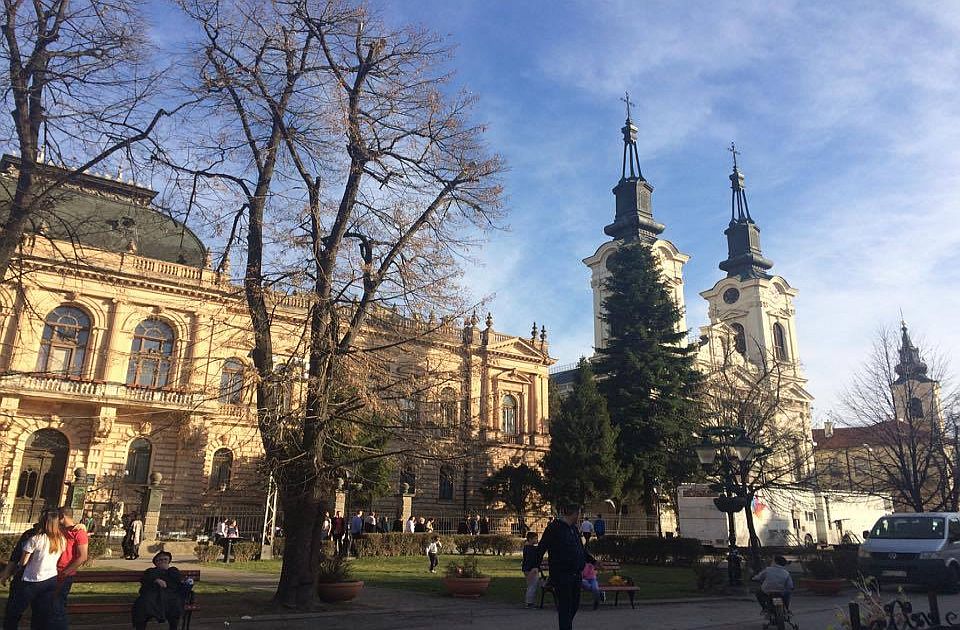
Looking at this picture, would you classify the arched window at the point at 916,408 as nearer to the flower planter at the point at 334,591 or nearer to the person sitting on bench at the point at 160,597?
the flower planter at the point at 334,591

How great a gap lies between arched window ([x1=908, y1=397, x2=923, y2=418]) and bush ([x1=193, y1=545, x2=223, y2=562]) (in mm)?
24438

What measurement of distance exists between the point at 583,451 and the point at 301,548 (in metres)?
24.8

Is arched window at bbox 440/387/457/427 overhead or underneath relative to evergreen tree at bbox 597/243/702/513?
underneath

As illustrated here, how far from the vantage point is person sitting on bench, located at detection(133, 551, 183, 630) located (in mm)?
8430

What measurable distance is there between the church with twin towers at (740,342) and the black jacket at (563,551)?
2206 cm

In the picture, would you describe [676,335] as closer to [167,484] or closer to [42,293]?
[167,484]

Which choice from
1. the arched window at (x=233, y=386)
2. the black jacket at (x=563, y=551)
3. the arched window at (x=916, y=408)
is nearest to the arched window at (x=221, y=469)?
the arched window at (x=233, y=386)

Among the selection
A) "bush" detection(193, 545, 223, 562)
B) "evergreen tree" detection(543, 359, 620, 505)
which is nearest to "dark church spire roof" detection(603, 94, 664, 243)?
"evergreen tree" detection(543, 359, 620, 505)

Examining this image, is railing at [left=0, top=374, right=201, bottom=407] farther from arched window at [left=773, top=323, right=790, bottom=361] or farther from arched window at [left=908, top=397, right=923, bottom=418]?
arched window at [left=773, top=323, right=790, bottom=361]

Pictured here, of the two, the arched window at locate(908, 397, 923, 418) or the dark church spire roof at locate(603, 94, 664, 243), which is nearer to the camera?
the arched window at locate(908, 397, 923, 418)

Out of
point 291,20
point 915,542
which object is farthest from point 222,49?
point 915,542

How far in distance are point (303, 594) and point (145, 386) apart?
2400 cm

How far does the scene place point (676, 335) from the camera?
134ft

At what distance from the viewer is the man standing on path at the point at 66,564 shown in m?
7.39
